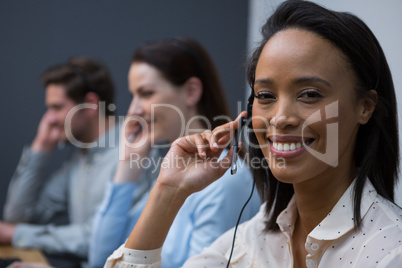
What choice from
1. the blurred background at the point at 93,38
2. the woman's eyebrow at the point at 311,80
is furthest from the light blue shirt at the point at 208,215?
the blurred background at the point at 93,38

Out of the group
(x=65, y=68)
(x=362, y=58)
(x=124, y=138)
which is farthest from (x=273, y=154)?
(x=65, y=68)

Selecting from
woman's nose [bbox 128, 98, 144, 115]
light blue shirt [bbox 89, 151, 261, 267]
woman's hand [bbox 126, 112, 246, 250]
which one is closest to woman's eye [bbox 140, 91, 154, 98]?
woman's nose [bbox 128, 98, 144, 115]

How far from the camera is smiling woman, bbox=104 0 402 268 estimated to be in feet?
3.49

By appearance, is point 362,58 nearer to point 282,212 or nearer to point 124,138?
point 282,212

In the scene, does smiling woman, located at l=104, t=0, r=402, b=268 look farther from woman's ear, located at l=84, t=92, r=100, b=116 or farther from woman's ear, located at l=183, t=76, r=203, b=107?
woman's ear, located at l=84, t=92, r=100, b=116

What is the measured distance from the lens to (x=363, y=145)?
1176 mm

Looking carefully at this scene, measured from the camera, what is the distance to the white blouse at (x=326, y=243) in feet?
3.30

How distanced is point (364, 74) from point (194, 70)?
110cm

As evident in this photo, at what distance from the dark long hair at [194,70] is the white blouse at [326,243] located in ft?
2.74

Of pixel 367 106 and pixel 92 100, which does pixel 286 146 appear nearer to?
pixel 367 106

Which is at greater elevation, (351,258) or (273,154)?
(273,154)

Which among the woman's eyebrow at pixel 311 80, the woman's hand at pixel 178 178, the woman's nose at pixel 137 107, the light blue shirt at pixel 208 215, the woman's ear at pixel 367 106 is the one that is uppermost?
the woman's eyebrow at pixel 311 80

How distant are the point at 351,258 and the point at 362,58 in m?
0.40

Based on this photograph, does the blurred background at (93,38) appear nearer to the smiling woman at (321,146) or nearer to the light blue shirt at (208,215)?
the light blue shirt at (208,215)
